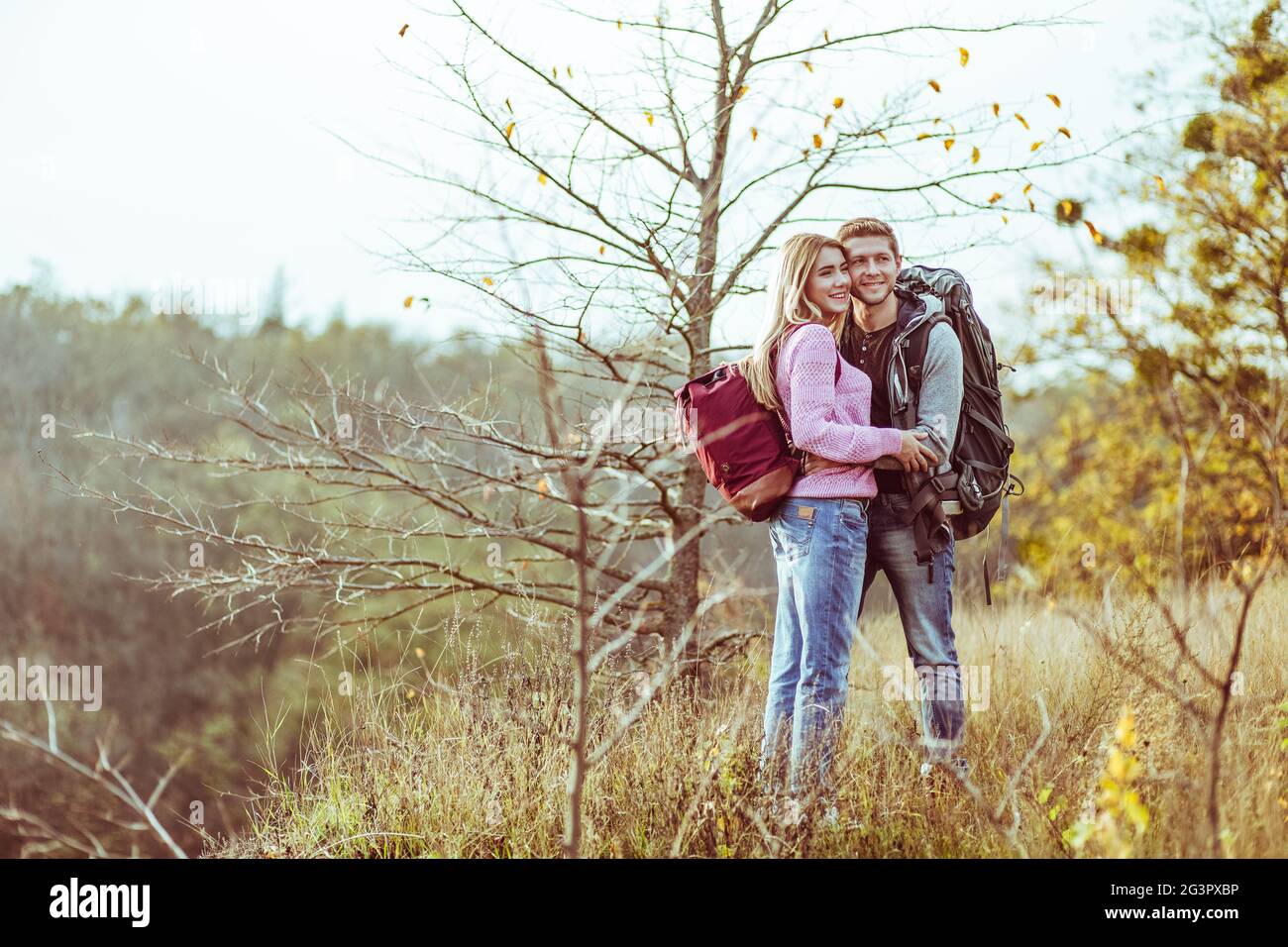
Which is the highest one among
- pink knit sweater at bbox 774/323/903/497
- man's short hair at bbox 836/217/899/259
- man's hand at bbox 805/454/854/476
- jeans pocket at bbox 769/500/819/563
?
man's short hair at bbox 836/217/899/259

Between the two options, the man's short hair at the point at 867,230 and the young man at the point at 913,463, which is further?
the man's short hair at the point at 867,230

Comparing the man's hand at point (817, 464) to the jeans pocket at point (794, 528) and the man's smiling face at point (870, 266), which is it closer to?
the jeans pocket at point (794, 528)

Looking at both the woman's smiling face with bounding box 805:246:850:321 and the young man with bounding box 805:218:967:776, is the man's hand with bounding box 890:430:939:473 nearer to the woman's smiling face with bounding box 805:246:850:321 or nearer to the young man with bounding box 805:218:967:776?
the young man with bounding box 805:218:967:776

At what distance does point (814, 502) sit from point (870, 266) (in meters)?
0.77

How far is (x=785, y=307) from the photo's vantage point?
9.73 ft

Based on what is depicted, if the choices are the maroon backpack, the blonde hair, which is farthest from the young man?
the blonde hair

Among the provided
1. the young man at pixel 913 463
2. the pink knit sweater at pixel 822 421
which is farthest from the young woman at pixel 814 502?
the young man at pixel 913 463

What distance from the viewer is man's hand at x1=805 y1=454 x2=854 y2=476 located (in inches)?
114

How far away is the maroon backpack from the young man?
11cm

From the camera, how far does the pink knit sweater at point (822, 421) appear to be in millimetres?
2811

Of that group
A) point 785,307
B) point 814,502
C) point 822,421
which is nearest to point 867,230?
point 785,307
